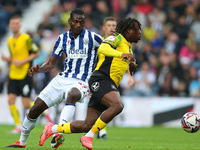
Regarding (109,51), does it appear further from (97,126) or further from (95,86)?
(97,126)

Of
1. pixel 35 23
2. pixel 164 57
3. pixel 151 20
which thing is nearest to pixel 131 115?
pixel 164 57

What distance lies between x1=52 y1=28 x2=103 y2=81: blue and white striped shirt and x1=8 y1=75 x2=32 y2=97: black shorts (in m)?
4.37

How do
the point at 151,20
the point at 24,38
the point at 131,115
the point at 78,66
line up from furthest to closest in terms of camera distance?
the point at 151,20 → the point at 131,115 → the point at 24,38 → the point at 78,66

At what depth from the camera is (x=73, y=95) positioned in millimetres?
7273

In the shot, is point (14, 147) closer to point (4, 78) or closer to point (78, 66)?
point (78, 66)

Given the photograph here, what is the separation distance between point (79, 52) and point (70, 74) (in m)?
0.39

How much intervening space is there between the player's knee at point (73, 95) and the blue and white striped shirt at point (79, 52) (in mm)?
356

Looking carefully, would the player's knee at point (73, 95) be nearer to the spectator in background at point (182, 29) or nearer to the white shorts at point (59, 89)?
the white shorts at point (59, 89)

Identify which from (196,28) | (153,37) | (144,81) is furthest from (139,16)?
(144,81)

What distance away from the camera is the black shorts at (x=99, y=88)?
690 centimetres

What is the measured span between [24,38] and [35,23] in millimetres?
9657

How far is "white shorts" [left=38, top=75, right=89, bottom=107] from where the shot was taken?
739 cm

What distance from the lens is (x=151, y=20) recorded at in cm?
1861

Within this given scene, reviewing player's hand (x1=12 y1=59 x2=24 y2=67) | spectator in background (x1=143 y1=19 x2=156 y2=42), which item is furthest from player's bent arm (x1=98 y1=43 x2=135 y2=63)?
spectator in background (x1=143 y1=19 x2=156 y2=42)
